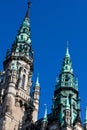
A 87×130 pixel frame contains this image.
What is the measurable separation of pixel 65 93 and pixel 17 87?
6765 millimetres

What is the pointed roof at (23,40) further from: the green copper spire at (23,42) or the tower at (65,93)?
the tower at (65,93)

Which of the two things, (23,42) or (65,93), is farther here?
(23,42)

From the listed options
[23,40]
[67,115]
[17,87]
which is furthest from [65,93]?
[23,40]

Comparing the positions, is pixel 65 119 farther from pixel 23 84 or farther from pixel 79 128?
pixel 23 84

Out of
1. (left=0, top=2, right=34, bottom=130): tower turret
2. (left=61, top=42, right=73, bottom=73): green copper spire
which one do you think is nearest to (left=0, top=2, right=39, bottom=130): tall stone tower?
(left=0, top=2, right=34, bottom=130): tower turret

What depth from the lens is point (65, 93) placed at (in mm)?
64750

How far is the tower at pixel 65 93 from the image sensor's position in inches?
2386

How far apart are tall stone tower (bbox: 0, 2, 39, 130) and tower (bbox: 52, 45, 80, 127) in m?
3.43

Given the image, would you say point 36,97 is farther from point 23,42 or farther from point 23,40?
point 23,40

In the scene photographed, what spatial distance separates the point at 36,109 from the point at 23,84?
14.5 feet

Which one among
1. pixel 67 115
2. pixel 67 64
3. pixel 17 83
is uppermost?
pixel 67 64

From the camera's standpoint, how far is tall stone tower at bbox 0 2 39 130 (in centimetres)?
6047

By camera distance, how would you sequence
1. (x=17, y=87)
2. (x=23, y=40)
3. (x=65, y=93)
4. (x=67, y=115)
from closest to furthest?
(x=67, y=115) → (x=17, y=87) → (x=65, y=93) → (x=23, y=40)

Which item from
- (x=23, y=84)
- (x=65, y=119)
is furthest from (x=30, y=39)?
(x=65, y=119)
